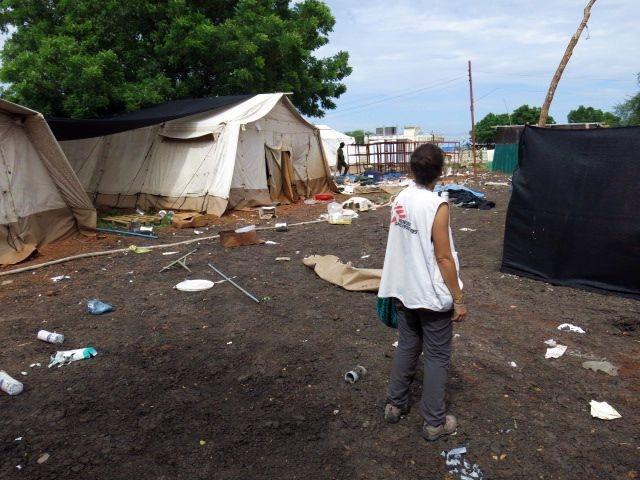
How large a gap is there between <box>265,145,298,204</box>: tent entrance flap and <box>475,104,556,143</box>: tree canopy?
33.7 m

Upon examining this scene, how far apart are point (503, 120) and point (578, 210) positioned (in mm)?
48477

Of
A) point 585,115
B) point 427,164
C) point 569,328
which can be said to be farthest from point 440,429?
point 585,115

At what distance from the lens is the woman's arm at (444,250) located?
2609mm

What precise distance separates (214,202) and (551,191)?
8.42 metres

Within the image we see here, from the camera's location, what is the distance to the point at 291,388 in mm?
3482

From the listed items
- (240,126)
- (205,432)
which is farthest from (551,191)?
(240,126)

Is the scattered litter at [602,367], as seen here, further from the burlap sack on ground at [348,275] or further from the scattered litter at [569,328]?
the burlap sack on ground at [348,275]

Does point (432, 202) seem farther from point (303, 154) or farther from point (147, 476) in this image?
point (303, 154)

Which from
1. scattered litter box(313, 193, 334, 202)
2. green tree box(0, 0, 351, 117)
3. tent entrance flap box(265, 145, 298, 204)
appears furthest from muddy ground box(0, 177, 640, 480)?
green tree box(0, 0, 351, 117)

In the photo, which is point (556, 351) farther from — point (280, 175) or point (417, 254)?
point (280, 175)

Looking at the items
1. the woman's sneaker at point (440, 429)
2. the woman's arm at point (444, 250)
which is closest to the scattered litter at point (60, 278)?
the woman's sneaker at point (440, 429)

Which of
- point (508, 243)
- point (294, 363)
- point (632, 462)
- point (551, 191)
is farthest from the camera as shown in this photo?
point (508, 243)

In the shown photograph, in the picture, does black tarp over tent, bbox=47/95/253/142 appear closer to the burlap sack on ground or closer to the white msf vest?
the burlap sack on ground

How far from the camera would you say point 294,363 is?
3.86 metres
